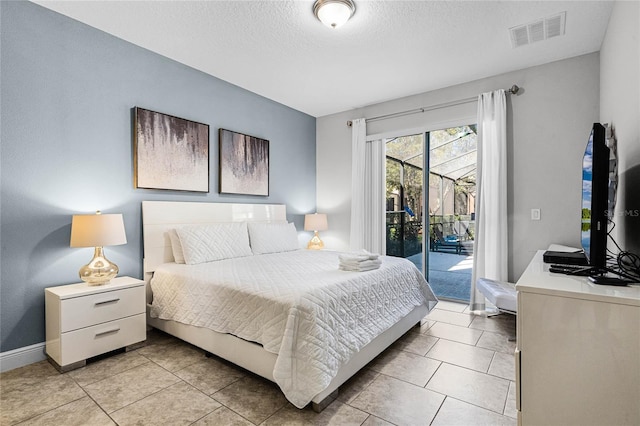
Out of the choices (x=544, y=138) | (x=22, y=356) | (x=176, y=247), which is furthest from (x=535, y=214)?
(x=22, y=356)

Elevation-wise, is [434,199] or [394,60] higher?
[394,60]

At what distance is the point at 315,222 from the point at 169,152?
2215 millimetres

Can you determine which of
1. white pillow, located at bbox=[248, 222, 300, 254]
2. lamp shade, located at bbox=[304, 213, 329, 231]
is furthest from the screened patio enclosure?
white pillow, located at bbox=[248, 222, 300, 254]

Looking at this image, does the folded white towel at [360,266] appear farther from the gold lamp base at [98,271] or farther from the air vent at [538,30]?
the air vent at [538,30]

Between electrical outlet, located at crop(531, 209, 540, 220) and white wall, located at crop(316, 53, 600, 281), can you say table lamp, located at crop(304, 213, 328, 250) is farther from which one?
electrical outlet, located at crop(531, 209, 540, 220)

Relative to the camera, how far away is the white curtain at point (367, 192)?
→ 14.9ft

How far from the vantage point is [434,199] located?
425 centimetres

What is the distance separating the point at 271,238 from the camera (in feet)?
12.4

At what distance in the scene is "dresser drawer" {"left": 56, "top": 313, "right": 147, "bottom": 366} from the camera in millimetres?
2227

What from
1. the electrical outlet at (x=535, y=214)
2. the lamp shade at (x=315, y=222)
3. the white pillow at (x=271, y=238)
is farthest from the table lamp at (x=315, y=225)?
the electrical outlet at (x=535, y=214)

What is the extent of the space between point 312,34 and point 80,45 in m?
1.94

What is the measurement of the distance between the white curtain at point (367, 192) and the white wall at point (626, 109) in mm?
2513

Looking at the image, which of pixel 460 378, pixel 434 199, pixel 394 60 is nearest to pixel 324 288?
pixel 460 378

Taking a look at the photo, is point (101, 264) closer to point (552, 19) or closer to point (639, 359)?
point (639, 359)
